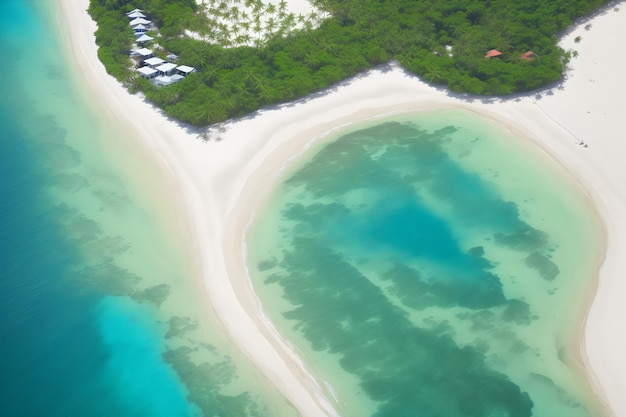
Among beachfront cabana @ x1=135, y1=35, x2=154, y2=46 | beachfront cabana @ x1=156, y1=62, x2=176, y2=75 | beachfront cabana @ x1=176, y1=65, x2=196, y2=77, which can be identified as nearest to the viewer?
beachfront cabana @ x1=176, y1=65, x2=196, y2=77

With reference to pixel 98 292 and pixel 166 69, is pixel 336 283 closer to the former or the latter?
pixel 98 292

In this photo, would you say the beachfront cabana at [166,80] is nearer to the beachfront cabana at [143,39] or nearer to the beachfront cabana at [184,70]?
the beachfront cabana at [184,70]

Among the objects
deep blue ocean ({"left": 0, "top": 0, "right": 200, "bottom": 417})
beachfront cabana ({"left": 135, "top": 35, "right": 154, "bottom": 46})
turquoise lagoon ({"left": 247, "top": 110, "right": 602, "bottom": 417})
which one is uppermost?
beachfront cabana ({"left": 135, "top": 35, "right": 154, "bottom": 46})

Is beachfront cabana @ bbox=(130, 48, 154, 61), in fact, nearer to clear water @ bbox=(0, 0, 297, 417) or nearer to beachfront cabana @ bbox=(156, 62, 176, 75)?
beachfront cabana @ bbox=(156, 62, 176, 75)

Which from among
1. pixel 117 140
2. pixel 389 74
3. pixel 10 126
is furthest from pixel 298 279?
pixel 10 126

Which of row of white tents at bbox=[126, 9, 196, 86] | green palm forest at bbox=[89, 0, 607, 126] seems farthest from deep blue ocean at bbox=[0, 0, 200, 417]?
green palm forest at bbox=[89, 0, 607, 126]

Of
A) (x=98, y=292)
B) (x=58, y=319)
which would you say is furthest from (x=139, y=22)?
(x=58, y=319)

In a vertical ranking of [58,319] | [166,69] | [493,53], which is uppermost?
[493,53]
